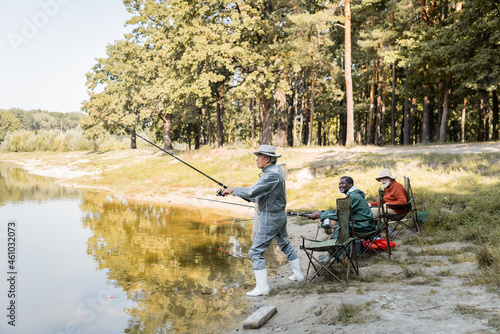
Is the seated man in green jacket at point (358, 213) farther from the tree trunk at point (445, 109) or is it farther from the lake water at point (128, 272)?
the tree trunk at point (445, 109)

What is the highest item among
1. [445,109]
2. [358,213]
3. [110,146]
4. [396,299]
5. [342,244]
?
[445,109]

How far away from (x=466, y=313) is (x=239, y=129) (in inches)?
2531

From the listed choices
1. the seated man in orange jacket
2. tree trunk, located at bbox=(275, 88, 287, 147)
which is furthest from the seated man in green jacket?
tree trunk, located at bbox=(275, 88, 287, 147)

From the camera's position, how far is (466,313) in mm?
4215

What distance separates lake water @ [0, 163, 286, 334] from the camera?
5.58 metres

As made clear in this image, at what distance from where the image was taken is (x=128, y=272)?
777 cm

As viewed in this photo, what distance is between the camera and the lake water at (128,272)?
18.3ft

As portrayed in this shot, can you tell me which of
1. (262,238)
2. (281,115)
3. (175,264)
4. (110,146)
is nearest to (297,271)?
(262,238)

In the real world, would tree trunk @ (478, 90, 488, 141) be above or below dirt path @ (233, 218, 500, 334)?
above

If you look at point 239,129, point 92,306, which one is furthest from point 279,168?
point 239,129

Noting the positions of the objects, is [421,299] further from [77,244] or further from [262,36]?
[262,36]

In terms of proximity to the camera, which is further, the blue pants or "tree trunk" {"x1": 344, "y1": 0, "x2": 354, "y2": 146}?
"tree trunk" {"x1": 344, "y1": 0, "x2": 354, "y2": 146}

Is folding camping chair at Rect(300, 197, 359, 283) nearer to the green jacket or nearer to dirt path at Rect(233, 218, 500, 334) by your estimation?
dirt path at Rect(233, 218, 500, 334)

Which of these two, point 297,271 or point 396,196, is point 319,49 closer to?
point 396,196
